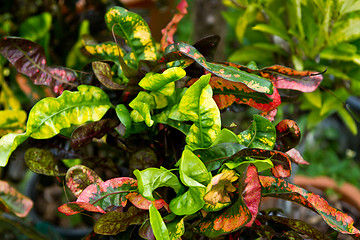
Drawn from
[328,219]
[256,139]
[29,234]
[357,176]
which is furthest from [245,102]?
[357,176]

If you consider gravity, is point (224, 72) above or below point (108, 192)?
above

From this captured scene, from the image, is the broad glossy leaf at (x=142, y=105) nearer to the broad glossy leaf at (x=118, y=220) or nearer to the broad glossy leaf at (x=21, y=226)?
the broad glossy leaf at (x=118, y=220)

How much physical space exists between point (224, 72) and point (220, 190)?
0.13 m

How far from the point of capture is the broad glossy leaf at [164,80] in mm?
376

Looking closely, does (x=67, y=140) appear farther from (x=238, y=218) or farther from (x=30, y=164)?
(x=238, y=218)

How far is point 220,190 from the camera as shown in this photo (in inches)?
14.6

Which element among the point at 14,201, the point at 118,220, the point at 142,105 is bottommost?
the point at 14,201

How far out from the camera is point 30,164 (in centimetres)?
45

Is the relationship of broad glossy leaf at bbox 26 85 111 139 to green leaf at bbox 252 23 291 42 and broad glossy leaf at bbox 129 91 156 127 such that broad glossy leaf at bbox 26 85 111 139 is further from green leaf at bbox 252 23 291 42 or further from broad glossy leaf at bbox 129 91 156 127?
green leaf at bbox 252 23 291 42

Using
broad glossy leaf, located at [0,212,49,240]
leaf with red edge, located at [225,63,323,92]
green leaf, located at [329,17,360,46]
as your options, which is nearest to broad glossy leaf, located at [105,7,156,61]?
leaf with red edge, located at [225,63,323,92]

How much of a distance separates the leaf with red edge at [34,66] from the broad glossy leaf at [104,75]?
59 millimetres

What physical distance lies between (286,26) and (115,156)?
16.5 inches

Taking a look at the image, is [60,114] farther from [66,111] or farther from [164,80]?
[164,80]

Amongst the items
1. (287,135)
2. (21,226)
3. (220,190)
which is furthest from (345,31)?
(21,226)
